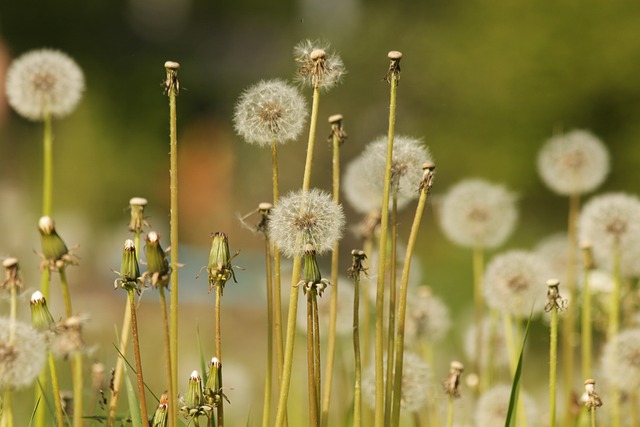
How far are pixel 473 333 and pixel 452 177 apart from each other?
8724 mm

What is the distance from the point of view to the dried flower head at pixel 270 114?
1.61 meters

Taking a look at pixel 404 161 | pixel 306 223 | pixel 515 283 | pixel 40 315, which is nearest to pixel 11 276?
pixel 40 315

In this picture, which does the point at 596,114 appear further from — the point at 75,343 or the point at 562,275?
the point at 75,343

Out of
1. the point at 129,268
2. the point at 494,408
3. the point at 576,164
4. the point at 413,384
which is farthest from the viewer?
the point at 576,164

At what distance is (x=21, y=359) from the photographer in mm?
1361

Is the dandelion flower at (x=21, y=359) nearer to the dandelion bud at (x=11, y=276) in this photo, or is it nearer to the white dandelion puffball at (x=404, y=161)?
the dandelion bud at (x=11, y=276)

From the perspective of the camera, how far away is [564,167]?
3293 millimetres

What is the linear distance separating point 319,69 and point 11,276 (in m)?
0.52

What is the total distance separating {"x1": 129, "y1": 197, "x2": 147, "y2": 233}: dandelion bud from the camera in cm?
153

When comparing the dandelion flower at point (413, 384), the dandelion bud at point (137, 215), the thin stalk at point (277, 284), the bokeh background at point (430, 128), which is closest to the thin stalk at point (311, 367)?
the thin stalk at point (277, 284)

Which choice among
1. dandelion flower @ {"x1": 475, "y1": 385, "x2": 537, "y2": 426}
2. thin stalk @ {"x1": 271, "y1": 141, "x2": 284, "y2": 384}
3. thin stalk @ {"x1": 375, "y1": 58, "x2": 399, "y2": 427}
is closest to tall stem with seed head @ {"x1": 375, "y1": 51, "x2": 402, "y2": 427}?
thin stalk @ {"x1": 375, "y1": 58, "x2": 399, "y2": 427}

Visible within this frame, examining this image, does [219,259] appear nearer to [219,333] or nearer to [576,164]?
[219,333]

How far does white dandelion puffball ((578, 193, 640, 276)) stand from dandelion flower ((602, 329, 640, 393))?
306 millimetres

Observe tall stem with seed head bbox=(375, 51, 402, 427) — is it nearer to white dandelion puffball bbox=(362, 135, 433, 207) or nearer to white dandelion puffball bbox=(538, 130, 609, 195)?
white dandelion puffball bbox=(362, 135, 433, 207)
